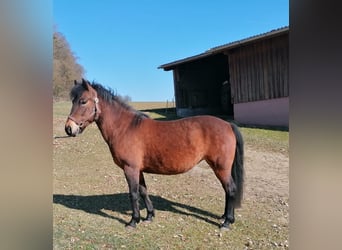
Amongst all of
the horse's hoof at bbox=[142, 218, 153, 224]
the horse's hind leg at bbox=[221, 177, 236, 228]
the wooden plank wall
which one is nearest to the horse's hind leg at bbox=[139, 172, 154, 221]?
the horse's hoof at bbox=[142, 218, 153, 224]

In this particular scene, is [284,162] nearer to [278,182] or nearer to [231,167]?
[278,182]

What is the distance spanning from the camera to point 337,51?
16.7 inches

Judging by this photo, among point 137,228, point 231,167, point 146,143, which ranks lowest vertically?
point 137,228

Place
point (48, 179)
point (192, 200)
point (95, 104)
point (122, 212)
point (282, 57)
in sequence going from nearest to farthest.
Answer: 1. point (48, 179)
2. point (95, 104)
3. point (122, 212)
4. point (192, 200)
5. point (282, 57)

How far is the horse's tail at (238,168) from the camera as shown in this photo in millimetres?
2312

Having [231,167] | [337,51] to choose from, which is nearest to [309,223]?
[337,51]

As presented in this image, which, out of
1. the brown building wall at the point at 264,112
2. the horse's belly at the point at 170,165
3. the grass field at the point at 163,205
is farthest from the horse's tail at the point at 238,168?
the brown building wall at the point at 264,112

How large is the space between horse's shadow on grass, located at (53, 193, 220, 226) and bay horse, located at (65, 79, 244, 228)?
27 centimetres

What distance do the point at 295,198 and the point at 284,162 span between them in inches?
149

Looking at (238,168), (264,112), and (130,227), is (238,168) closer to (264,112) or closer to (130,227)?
(130,227)

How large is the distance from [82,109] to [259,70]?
16.2ft

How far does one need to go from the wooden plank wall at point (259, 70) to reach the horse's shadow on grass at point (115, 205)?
3594 mm

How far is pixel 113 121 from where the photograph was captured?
7.88ft

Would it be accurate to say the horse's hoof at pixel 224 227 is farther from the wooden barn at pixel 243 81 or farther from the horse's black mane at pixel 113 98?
the wooden barn at pixel 243 81
